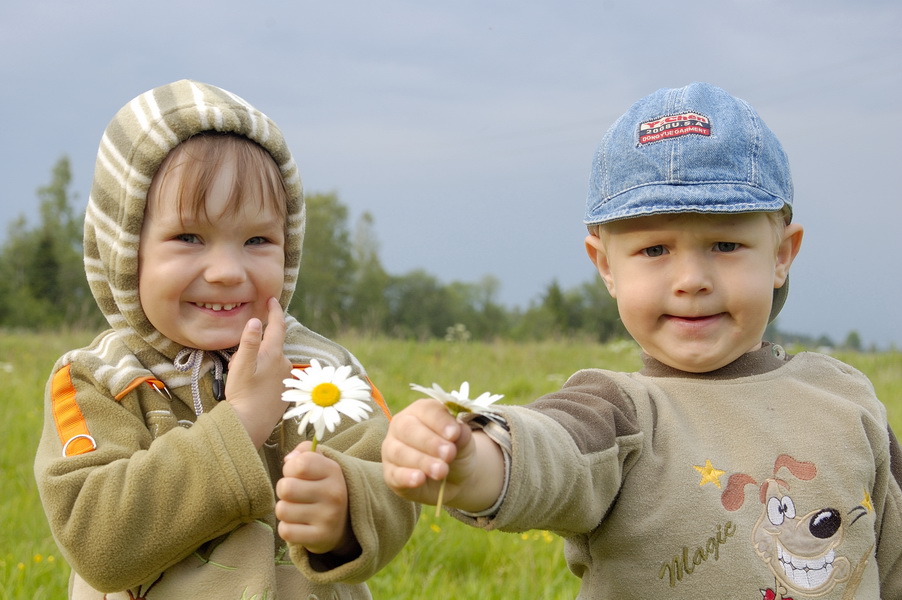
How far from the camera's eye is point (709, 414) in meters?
2.43

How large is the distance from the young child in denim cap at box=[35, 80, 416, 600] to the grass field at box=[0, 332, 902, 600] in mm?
1218

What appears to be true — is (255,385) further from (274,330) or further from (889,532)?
(889,532)

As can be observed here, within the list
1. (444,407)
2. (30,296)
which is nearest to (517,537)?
(444,407)

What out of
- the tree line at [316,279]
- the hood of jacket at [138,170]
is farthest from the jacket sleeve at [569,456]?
the tree line at [316,279]

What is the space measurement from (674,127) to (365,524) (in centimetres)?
128

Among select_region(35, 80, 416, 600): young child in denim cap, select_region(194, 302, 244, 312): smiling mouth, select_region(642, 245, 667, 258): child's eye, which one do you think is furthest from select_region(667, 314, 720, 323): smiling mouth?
select_region(194, 302, 244, 312): smiling mouth

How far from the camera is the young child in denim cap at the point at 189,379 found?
211cm

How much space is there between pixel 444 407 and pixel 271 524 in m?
0.96

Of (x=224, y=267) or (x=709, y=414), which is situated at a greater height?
(x=224, y=267)

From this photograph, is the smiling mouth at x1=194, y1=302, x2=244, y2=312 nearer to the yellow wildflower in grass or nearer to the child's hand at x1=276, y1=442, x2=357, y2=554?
the child's hand at x1=276, y1=442, x2=357, y2=554

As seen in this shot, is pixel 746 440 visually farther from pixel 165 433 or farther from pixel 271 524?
pixel 165 433

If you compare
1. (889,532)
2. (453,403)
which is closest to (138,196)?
(453,403)

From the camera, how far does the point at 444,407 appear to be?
63.7 inches

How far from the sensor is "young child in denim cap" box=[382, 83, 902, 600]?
227 centimetres
